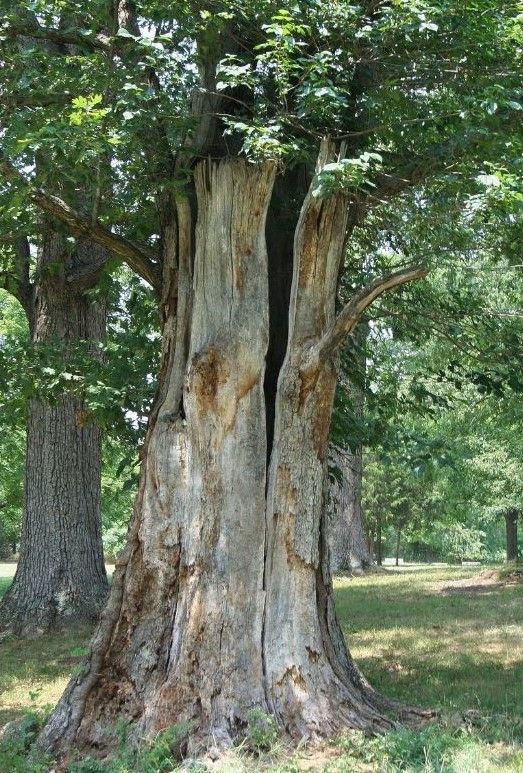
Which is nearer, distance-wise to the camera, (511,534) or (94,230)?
(94,230)

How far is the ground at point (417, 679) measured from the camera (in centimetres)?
482

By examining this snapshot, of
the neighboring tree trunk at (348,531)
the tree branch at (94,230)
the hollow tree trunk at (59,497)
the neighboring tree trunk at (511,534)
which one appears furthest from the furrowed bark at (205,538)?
the neighboring tree trunk at (511,534)

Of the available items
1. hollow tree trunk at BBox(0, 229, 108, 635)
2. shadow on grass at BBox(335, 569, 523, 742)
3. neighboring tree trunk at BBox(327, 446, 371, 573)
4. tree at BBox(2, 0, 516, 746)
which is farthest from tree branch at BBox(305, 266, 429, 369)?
neighboring tree trunk at BBox(327, 446, 371, 573)

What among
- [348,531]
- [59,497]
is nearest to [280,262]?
[59,497]

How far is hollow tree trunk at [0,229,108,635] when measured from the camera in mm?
10820

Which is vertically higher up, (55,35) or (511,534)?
(55,35)

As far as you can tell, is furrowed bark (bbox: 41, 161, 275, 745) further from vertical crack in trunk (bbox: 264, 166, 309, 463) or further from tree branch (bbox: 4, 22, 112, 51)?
tree branch (bbox: 4, 22, 112, 51)

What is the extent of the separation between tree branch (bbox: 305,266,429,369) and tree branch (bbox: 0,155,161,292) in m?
1.76

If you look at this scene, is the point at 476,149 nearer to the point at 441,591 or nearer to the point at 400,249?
the point at 400,249

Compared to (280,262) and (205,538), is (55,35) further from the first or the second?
(205,538)

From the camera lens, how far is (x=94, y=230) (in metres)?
6.53

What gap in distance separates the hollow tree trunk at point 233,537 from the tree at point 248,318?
0.01 m

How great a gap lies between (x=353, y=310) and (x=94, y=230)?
2.33 metres

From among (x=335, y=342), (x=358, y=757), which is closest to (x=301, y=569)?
(x=358, y=757)
